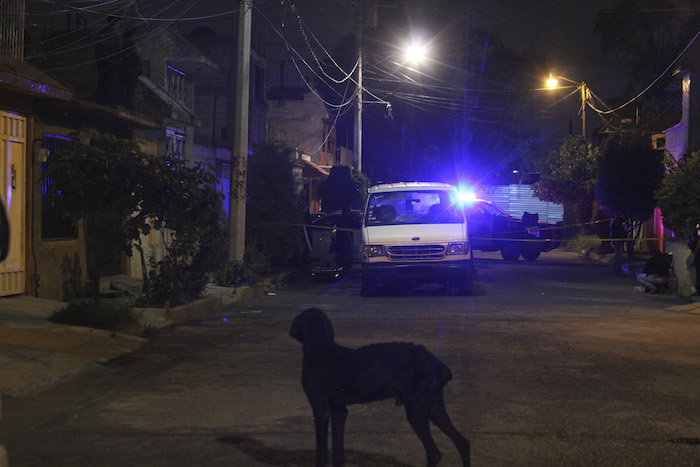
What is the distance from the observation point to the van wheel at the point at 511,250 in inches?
1130

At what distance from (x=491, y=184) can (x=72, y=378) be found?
5257cm

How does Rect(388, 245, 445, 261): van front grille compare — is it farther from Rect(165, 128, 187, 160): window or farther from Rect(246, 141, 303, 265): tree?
Rect(165, 128, 187, 160): window

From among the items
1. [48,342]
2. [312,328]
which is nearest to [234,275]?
[48,342]

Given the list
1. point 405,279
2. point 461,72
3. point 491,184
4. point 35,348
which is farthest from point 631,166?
point 491,184

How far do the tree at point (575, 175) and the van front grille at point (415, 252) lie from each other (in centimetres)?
2323

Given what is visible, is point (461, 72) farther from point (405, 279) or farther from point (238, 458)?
point (238, 458)

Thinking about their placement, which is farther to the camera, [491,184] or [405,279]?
→ [491,184]

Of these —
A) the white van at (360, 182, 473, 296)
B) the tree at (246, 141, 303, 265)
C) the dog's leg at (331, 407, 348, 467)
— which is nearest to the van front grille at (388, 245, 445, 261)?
the white van at (360, 182, 473, 296)

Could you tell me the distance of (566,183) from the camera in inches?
1596

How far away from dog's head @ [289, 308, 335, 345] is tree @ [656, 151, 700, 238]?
13.3m

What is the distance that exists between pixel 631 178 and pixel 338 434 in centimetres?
2193

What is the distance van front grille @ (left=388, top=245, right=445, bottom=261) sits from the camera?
16.2m

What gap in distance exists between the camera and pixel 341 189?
36062 millimetres

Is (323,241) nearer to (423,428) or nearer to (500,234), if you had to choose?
(500,234)
